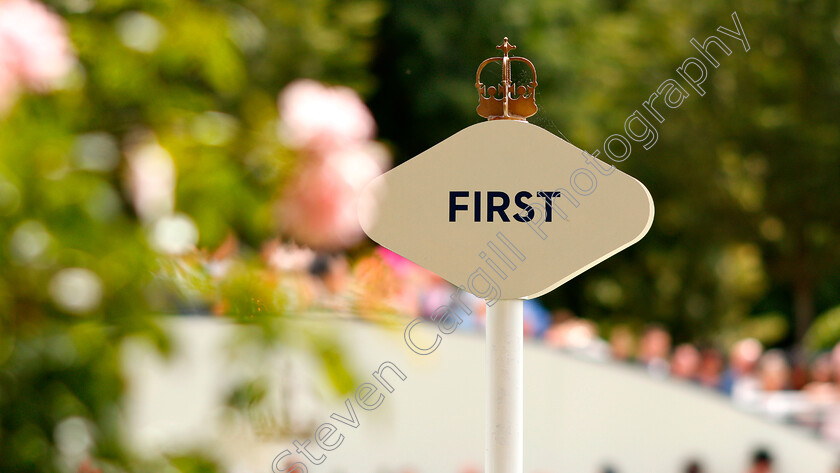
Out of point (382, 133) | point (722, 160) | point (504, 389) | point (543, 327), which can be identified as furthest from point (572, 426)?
point (722, 160)

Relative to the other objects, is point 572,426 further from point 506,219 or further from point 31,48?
point 31,48

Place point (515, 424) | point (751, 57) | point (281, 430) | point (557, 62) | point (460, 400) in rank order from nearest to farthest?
point (281, 430)
point (515, 424)
point (460, 400)
point (557, 62)
point (751, 57)

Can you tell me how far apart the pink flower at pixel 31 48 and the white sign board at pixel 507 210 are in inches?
7.9

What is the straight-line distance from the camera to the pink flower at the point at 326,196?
32cm

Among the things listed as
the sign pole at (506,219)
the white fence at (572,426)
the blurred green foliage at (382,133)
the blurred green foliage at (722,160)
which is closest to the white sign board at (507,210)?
the sign pole at (506,219)

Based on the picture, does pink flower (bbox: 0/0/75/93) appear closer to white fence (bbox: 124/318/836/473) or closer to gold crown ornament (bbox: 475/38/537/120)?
gold crown ornament (bbox: 475/38/537/120)

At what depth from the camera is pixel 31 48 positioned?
30 centimetres

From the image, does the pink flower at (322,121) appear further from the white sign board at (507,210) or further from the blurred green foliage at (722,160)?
the blurred green foliage at (722,160)

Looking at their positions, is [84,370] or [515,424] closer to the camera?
[84,370]

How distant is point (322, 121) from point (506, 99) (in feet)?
0.51

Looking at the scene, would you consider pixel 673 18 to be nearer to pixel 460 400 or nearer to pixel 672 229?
pixel 672 229

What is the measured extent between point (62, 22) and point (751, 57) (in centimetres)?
405

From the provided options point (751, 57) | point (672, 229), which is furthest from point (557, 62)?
point (672, 229)

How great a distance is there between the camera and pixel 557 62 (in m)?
2.64
